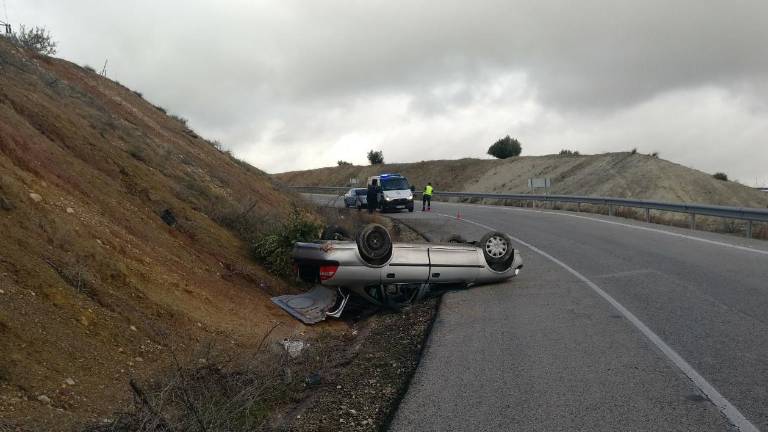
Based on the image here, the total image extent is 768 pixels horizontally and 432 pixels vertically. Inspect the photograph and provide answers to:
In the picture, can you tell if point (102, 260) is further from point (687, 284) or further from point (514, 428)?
point (687, 284)

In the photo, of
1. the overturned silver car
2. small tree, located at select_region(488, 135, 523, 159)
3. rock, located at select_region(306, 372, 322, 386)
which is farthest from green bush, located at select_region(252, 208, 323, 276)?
small tree, located at select_region(488, 135, 523, 159)

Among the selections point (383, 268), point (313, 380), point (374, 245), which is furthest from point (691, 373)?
point (374, 245)

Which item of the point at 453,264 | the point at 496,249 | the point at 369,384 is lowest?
the point at 369,384

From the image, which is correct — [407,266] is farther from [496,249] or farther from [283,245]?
[283,245]

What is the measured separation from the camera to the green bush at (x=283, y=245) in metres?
12.5

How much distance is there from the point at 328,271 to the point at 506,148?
242 ft

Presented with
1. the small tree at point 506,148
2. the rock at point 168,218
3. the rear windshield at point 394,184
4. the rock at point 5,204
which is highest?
the small tree at point 506,148

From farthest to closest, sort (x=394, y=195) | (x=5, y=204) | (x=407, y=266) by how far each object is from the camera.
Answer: (x=394, y=195), (x=407, y=266), (x=5, y=204)

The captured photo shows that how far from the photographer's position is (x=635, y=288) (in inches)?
405


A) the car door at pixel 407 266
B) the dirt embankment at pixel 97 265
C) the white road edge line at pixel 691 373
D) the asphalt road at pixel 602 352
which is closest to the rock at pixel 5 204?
the dirt embankment at pixel 97 265

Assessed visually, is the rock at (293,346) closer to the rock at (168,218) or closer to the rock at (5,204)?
the rock at (5,204)

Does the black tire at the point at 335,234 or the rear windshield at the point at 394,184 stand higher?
the rear windshield at the point at 394,184

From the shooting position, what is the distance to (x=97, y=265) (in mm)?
7598

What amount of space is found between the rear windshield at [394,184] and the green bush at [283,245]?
68.0 feet
